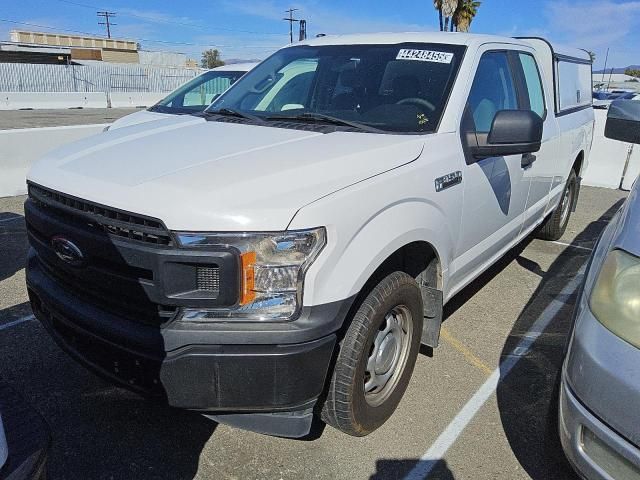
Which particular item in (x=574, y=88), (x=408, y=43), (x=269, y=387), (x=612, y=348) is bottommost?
(x=269, y=387)

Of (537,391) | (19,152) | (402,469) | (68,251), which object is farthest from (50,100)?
(402,469)

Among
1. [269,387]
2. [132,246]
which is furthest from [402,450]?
[132,246]

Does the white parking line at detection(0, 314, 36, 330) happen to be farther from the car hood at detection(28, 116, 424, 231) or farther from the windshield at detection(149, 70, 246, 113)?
the windshield at detection(149, 70, 246, 113)

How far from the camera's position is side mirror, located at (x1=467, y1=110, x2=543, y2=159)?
9.25 ft

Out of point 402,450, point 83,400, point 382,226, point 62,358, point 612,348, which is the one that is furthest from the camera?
point 62,358

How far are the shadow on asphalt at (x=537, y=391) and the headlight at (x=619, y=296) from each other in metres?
0.49

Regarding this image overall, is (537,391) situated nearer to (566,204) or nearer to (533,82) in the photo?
(533,82)

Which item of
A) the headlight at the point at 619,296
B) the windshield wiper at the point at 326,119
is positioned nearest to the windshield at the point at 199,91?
the windshield wiper at the point at 326,119

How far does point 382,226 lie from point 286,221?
53 centimetres

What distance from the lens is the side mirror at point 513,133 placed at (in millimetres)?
2818

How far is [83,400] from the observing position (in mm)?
2875

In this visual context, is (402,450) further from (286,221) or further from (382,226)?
(286,221)

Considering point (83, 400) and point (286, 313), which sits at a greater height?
point (286, 313)

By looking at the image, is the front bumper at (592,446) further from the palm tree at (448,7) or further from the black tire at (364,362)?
the palm tree at (448,7)
